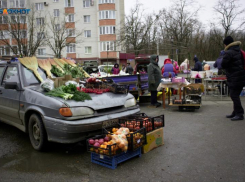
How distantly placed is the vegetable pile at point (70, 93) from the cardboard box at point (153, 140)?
1.37 metres

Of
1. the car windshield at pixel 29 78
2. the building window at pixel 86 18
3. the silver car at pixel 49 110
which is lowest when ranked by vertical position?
the silver car at pixel 49 110

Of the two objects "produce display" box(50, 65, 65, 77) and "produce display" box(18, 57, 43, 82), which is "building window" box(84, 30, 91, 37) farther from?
"produce display" box(18, 57, 43, 82)

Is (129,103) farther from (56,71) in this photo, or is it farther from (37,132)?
(56,71)

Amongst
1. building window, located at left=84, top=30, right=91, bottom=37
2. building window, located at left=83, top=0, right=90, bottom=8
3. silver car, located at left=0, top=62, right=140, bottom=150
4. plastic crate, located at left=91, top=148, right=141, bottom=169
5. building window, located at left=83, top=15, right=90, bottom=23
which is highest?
building window, located at left=83, top=0, right=90, bottom=8

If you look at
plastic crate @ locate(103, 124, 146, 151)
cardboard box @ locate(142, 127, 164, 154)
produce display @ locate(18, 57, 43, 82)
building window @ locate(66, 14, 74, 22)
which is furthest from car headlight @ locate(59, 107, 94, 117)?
building window @ locate(66, 14, 74, 22)

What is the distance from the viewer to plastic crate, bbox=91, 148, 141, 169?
3.85m

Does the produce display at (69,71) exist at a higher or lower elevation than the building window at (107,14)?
Result: lower

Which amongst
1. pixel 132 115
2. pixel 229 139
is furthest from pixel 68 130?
pixel 229 139

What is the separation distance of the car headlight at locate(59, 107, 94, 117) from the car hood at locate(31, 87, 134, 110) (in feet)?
0.26

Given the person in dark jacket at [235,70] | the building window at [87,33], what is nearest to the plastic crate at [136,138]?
the person in dark jacket at [235,70]

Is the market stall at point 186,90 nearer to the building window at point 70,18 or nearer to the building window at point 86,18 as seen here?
the building window at point 86,18

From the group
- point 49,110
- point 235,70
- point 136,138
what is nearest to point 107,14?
point 235,70

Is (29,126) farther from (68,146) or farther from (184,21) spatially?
(184,21)

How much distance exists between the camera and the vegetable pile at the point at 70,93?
4.48 meters
